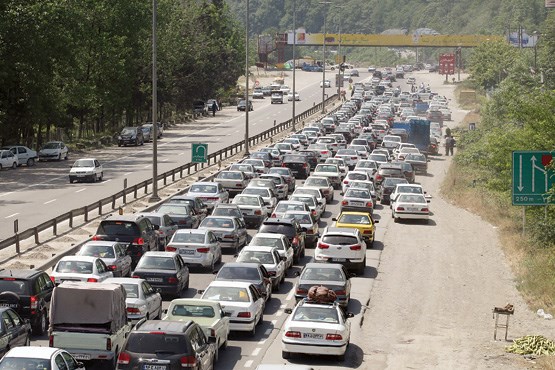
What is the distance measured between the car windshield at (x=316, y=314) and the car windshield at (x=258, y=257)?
25.9 ft

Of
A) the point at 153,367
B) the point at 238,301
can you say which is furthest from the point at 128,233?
the point at 153,367

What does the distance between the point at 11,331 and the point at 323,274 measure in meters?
10.1

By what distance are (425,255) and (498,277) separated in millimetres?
4399

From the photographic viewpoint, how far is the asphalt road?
50375mm

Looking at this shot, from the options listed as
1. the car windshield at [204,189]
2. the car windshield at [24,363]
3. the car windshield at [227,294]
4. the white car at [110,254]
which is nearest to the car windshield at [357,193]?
the car windshield at [204,189]

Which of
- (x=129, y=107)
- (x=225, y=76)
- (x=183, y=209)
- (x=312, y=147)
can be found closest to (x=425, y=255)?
(x=183, y=209)

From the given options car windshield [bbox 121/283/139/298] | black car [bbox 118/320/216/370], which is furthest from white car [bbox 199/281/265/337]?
black car [bbox 118/320/216/370]

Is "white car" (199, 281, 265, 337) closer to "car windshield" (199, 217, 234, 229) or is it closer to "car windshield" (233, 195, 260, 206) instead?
"car windshield" (199, 217, 234, 229)

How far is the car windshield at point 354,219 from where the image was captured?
4253 cm

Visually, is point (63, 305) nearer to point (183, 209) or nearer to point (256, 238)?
point (256, 238)

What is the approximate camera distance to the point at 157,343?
69.0 feet

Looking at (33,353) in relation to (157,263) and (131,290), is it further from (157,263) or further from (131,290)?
(157,263)

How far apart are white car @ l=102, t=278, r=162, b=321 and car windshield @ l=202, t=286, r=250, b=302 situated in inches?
44.7

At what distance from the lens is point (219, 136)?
319ft
